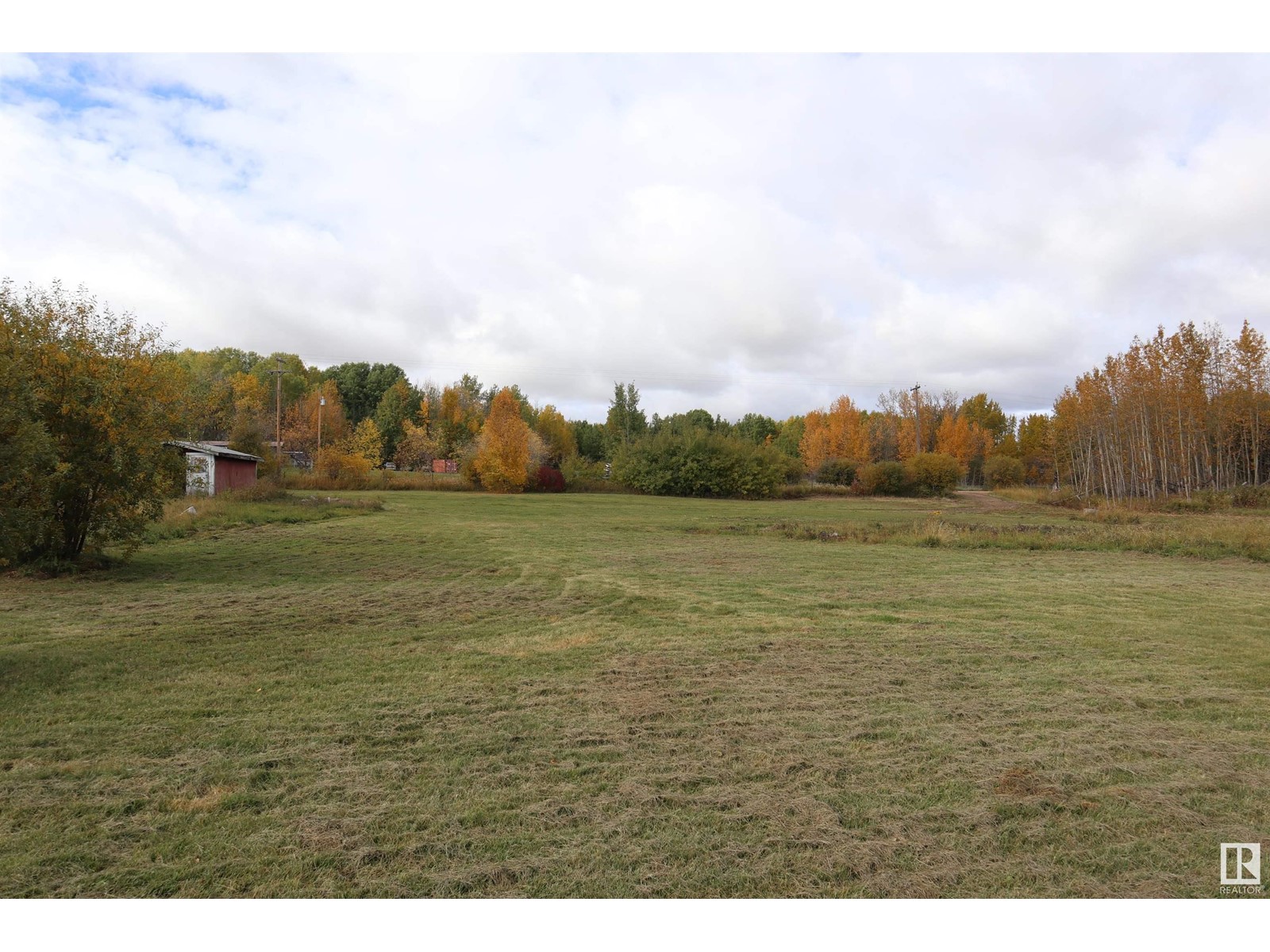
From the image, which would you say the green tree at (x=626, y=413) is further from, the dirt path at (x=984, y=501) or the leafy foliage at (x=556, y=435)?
the dirt path at (x=984, y=501)

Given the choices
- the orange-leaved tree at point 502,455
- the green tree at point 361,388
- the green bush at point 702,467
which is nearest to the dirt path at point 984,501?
the green bush at point 702,467

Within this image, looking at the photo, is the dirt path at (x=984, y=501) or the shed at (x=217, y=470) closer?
the shed at (x=217, y=470)

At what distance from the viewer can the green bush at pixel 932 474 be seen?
58562mm

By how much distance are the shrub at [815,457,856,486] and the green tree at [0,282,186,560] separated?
57023mm

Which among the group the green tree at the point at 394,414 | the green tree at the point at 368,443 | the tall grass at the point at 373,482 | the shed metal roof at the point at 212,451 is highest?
the green tree at the point at 394,414

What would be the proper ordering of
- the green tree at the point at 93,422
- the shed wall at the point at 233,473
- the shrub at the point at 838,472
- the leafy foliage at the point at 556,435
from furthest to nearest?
the leafy foliage at the point at 556,435
the shrub at the point at 838,472
the shed wall at the point at 233,473
the green tree at the point at 93,422

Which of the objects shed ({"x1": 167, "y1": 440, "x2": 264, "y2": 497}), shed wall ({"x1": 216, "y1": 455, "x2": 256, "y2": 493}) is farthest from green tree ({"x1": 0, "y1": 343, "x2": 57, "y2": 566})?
shed wall ({"x1": 216, "y1": 455, "x2": 256, "y2": 493})

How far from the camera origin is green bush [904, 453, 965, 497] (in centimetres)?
5856

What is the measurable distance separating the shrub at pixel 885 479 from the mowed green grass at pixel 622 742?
48.2 m

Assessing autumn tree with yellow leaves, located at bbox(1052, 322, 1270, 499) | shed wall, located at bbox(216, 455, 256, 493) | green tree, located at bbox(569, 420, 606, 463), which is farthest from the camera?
green tree, located at bbox(569, 420, 606, 463)

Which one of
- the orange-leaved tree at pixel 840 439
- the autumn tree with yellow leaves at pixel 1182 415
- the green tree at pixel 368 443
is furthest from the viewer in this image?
the orange-leaved tree at pixel 840 439

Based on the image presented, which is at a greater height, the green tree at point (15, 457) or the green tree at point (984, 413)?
the green tree at point (984, 413)

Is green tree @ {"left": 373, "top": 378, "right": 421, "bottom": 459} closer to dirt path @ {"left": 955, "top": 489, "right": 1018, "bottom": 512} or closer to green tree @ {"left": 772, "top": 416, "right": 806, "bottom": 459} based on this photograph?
green tree @ {"left": 772, "top": 416, "right": 806, "bottom": 459}

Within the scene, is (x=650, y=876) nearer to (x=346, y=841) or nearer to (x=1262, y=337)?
(x=346, y=841)
